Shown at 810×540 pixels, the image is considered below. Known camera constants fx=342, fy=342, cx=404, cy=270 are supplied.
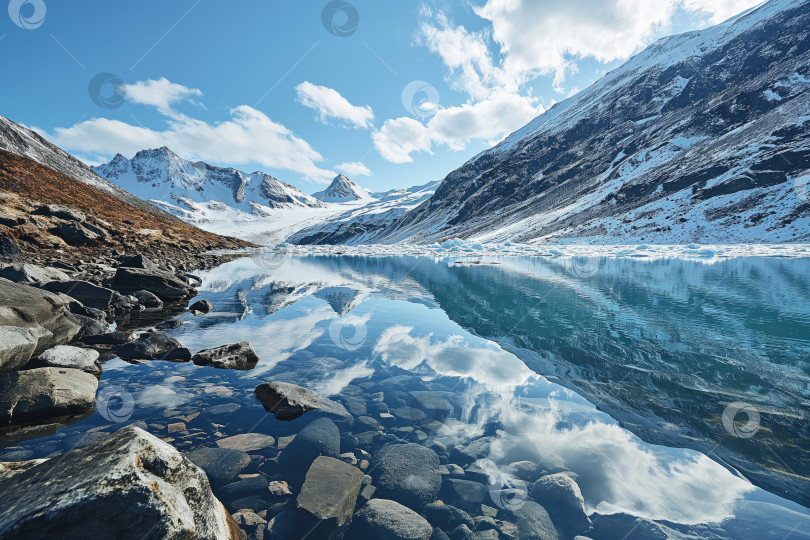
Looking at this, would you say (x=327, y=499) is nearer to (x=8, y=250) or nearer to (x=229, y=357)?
(x=229, y=357)

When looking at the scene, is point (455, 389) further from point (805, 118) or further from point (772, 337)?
point (805, 118)

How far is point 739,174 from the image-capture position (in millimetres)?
78188

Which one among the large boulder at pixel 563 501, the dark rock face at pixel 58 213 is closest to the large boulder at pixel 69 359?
the large boulder at pixel 563 501

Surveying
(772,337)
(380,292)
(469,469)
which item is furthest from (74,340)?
(772,337)

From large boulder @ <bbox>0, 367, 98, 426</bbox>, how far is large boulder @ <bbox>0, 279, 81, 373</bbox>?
0.54m

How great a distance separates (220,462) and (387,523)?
291 cm

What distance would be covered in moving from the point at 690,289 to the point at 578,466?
23.6m

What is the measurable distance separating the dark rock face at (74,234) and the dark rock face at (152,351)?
2884 centimetres

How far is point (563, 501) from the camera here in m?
4.95

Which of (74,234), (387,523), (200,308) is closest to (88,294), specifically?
(200,308)

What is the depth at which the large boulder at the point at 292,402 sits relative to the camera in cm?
711

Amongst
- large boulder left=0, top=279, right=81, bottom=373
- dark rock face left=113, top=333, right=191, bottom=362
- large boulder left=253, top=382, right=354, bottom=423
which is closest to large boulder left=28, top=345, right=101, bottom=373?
large boulder left=0, top=279, right=81, bottom=373

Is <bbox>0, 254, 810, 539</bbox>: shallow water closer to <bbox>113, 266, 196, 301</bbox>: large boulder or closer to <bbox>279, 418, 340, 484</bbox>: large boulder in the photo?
<bbox>279, 418, 340, 484</bbox>: large boulder

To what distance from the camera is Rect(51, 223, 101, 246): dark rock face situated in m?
30.1
